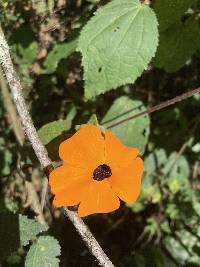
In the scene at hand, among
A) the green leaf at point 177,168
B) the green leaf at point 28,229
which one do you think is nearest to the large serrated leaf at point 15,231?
the green leaf at point 28,229

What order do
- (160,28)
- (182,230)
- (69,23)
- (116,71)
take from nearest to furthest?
(116,71)
(160,28)
(69,23)
(182,230)

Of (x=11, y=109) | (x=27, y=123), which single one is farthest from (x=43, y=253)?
(x=11, y=109)

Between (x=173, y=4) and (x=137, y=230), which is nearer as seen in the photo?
(x=173, y=4)

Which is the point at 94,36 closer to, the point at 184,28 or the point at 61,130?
Answer: the point at 61,130

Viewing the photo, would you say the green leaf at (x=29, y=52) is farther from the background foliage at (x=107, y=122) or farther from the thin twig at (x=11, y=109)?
the thin twig at (x=11, y=109)

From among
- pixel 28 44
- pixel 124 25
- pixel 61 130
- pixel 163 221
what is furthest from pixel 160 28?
pixel 163 221

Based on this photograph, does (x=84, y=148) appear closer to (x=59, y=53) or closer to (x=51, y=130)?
(x=51, y=130)

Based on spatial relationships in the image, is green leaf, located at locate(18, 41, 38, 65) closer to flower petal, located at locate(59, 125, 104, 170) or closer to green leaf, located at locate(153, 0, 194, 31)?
green leaf, located at locate(153, 0, 194, 31)
